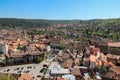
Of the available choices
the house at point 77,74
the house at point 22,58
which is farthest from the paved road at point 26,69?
the house at point 77,74

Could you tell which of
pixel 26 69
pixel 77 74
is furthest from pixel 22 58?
pixel 77 74

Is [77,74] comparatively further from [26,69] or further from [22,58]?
[22,58]

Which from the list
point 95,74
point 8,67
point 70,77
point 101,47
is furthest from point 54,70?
point 101,47

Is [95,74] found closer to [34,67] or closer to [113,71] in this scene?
[113,71]

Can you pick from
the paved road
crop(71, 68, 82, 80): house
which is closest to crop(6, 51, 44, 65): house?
the paved road

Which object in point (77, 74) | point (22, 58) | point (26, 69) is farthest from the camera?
point (22, 58)

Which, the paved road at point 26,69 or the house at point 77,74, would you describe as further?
the paved road at point 26,69

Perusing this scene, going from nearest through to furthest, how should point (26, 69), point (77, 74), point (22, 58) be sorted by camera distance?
point (77, 74)
point (26, 69)
point (22, 58)

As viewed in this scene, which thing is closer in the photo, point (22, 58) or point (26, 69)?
point (26, 69)

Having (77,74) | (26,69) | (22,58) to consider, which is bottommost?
(26,69)

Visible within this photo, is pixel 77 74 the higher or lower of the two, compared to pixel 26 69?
higher

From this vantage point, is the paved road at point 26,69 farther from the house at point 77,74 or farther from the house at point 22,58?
the house at point 77,74
